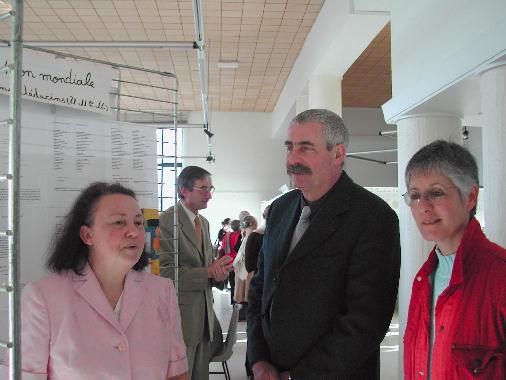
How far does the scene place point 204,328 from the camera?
3.11 m

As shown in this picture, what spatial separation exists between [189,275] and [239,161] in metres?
10.7

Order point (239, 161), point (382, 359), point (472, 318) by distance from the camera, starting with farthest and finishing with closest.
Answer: point (239, 161), point (382, 359), point (472, 318)

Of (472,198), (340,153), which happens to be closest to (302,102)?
(340,153)

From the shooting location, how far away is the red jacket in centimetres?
125

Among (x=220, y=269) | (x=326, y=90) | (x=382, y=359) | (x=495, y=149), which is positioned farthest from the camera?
(x=326, y=90)

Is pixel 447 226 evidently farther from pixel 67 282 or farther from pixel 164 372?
pixel 67 282

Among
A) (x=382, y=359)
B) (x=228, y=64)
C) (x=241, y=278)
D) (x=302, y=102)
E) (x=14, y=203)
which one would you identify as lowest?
(x=382, y=359)

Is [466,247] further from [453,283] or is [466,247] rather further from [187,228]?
[187,228]

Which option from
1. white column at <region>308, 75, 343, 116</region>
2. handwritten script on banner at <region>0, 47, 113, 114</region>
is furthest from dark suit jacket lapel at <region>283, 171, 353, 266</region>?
white column at <region>308, 75, 343, 116</region>

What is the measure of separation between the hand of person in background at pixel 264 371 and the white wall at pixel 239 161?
453 inches

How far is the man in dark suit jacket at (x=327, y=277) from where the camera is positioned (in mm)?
1704

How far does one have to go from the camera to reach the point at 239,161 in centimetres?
1357

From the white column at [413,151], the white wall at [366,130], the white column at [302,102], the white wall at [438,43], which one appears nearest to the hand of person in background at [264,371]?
the white wall at [438,43]

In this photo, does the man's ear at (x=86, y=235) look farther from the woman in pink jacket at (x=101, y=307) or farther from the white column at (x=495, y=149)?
the white column at (x=495, y=149)
